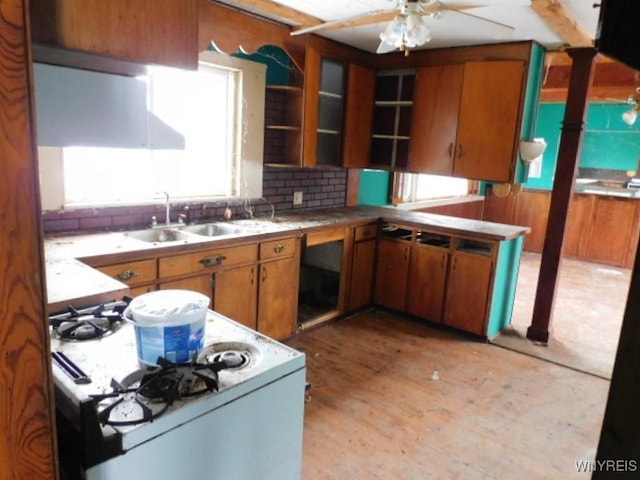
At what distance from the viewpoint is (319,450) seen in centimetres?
226

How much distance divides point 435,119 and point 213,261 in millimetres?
2314

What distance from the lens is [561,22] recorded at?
2.80m

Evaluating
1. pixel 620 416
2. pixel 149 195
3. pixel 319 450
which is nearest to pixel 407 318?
pixel 319 450

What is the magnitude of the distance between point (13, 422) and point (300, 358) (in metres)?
0.74

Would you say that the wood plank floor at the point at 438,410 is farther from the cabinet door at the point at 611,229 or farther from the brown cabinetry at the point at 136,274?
the cabinet door at the point at 611,229

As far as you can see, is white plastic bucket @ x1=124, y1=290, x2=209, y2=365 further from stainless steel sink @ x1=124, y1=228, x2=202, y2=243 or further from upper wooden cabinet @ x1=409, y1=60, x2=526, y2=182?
upper wooden cabinet @ x1=409, y1=60, x2=526, y2=182

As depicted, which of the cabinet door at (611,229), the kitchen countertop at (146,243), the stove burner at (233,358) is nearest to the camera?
the stove burner at (233,358)

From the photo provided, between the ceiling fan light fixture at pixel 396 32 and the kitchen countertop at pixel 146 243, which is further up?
the ceiling fan light fixture at pixel 396 32

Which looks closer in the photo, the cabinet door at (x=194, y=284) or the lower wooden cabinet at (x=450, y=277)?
the cabinet door at (x=194, y=284)

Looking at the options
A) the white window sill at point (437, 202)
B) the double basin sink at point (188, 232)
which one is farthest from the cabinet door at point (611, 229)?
the double basin sink at point (188, 232)

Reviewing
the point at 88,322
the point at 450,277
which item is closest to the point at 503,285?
the point at 450,277

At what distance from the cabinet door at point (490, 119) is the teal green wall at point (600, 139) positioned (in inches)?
162

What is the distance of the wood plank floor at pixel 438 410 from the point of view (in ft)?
7.22

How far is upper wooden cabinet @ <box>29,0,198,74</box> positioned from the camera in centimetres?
106
